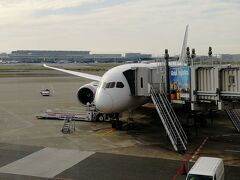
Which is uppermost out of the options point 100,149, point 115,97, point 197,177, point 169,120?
point 115,97

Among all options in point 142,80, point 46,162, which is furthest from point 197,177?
point 142,80

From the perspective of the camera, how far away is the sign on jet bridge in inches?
871

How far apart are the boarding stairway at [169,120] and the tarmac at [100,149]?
1.82ft

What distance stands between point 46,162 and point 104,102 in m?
6.93

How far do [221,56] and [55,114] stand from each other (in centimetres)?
1665

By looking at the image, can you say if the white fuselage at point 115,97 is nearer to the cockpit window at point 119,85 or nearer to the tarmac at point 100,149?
the cockpit window at point 119,85

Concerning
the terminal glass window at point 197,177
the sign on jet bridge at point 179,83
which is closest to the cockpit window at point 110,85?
the sign on jet bridge at point 179,83

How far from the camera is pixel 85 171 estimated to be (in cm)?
1750

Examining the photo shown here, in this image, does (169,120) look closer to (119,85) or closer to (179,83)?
(179,83)

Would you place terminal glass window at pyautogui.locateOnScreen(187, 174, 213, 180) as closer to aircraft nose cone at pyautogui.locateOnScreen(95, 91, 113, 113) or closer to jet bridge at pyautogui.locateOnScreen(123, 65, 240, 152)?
jet bridge at pyautogui.locateOnScreen(123, 65, 240, 152)

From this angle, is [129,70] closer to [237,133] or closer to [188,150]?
[188,150]

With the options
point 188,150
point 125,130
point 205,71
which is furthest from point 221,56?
point 125,130

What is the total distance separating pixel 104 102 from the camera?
24.7 metres

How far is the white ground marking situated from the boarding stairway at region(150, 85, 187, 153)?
4.87 metres
